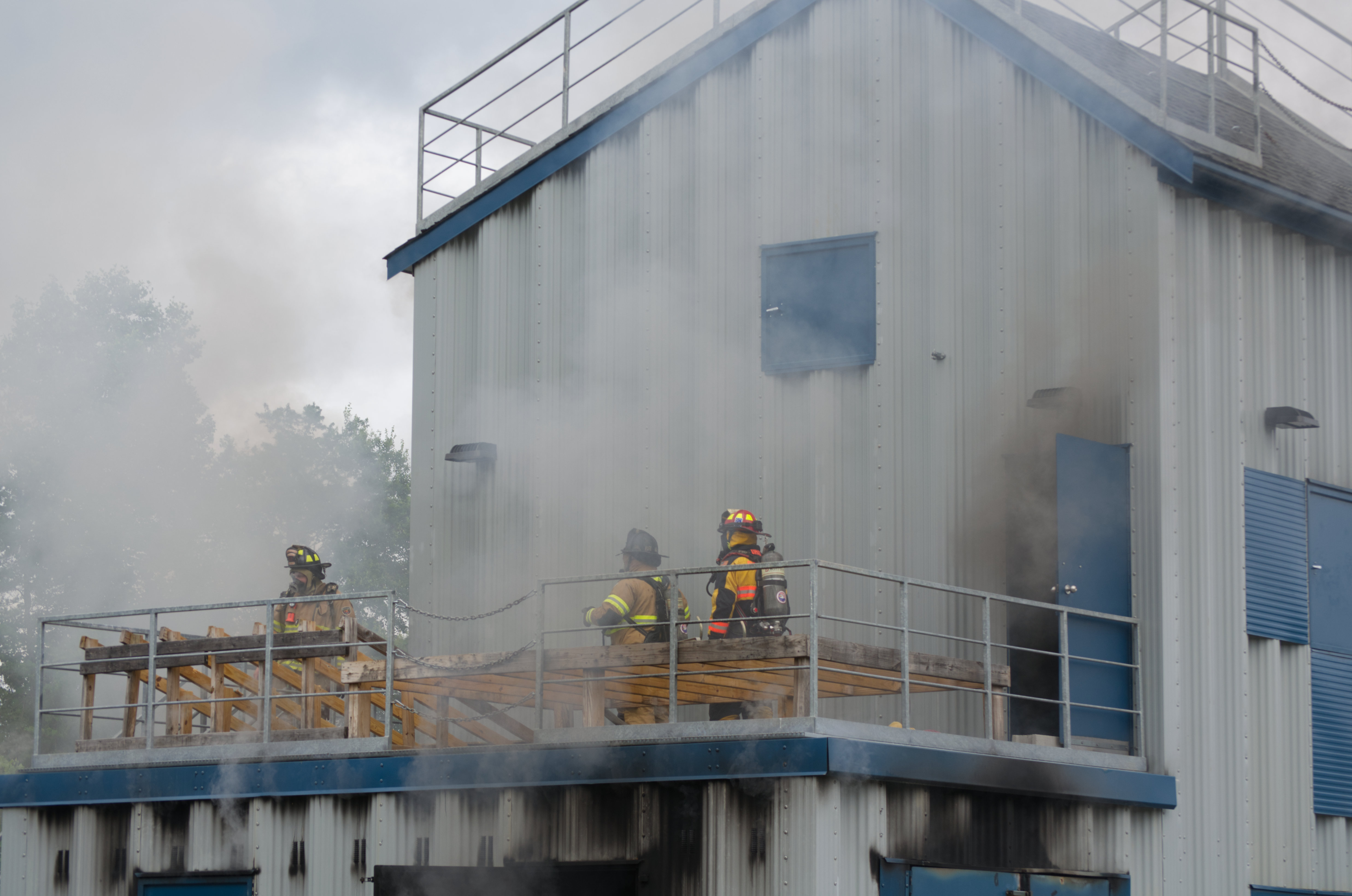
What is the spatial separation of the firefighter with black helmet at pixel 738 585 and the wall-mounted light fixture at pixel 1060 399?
298 cm

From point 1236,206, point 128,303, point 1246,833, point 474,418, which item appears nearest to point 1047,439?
point 1236,206

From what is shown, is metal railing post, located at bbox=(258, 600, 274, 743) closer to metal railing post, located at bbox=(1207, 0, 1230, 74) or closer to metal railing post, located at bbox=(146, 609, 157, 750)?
metal railing post, located at bbox=(146, 609, 157, 750)

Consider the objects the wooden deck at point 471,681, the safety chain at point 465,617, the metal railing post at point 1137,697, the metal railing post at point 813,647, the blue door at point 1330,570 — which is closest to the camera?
the metal railing post at point 813,647

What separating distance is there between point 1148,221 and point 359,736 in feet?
25.0

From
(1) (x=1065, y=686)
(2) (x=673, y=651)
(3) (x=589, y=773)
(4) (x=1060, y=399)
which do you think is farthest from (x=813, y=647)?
(4) (x=1060, y=399)

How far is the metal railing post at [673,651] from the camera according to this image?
34.4 ft

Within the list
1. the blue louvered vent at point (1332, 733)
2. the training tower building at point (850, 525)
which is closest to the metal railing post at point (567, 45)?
the training tower building at point (850, 525)

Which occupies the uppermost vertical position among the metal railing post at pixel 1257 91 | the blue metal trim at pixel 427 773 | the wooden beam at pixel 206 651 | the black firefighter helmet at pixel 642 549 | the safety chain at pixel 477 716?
the metal railing post at pixel 1257 91

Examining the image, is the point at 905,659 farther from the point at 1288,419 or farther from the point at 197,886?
the point at 197,886

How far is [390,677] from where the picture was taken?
11.9 metres

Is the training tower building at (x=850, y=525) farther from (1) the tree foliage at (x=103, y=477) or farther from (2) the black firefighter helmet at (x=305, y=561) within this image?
(1) the tree foliage at (x=103, y=477)

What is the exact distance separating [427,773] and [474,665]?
866 millimetres

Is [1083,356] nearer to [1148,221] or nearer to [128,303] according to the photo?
[1148,221]

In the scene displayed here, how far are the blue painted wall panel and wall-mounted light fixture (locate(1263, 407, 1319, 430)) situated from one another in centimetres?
353
